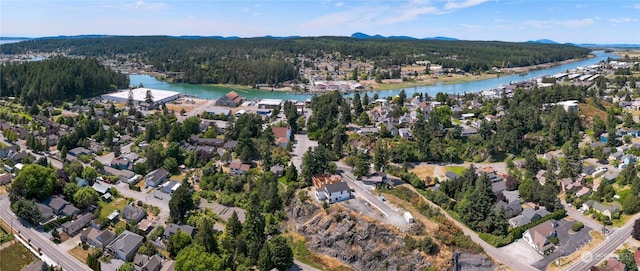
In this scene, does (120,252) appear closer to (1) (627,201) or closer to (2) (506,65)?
(1) (627,201)

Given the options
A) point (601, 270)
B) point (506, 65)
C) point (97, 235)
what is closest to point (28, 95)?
point (97, 235)

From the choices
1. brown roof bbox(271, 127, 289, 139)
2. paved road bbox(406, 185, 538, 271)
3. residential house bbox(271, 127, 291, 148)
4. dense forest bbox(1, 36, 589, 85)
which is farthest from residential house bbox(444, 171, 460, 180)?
dense forest bbox(1, 36, 589, 85)

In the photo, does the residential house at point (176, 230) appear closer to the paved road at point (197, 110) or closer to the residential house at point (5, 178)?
the residential house at point (5, 178)

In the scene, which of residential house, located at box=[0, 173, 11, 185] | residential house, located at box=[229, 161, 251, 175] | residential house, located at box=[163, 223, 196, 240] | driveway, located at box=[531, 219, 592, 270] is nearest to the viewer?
driveway, located at box=[531, 219, 592, 270]

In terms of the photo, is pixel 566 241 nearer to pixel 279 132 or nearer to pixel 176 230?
pixel 176 230

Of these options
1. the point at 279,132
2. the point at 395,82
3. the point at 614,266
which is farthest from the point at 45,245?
the point at 395,82

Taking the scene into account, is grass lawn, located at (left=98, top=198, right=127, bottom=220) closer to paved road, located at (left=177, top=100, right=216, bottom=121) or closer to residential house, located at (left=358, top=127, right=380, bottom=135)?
residential house, located at (left=358, top=127, right=380, bottom=135)

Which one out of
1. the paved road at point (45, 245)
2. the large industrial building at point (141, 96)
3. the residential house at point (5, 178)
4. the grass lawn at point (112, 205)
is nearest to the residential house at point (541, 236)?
the paved road at point (45, 245)
